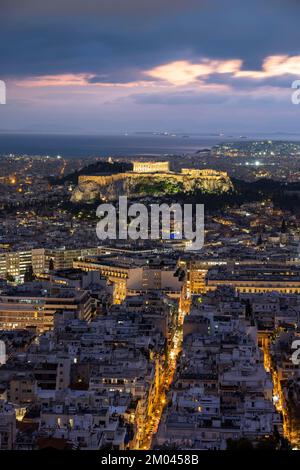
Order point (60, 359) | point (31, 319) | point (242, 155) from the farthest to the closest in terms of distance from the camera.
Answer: point (242, 155) < point (31, 319) < point (60, 359)

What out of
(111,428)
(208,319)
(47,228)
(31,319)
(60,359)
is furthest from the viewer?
(47,228)

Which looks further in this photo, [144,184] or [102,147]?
[102,147]

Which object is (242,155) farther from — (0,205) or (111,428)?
(111,428)

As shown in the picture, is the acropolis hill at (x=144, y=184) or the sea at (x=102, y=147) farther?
the sea at (x=102, y=147)

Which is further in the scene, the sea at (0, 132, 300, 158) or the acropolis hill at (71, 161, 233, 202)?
the sea at (0, 132, 300, 158)

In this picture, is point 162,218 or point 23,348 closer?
point 23,348

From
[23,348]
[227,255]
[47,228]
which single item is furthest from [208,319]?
[47,228]
